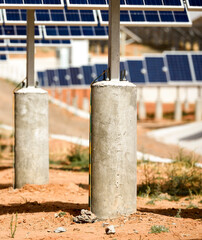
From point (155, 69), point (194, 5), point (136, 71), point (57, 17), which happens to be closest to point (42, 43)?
point (57, 17)

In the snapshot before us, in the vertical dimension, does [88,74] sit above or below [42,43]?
above

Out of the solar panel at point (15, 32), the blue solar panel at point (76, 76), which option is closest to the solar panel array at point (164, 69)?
the blue solar panel at point (76, 76)

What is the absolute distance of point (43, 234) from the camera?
7883mm

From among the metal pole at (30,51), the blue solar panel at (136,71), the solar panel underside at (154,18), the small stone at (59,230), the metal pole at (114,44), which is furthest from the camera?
the blue solar panel at (136,71)

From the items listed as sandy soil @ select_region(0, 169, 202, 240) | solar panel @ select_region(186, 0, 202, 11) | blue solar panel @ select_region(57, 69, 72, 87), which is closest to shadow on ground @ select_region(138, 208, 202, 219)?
sandy soil @ select_region(0, 169, 202, 240)

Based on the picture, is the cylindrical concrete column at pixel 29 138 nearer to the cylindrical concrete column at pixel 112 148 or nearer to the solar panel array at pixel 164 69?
the cylindrical concrete column at pixel 112 148

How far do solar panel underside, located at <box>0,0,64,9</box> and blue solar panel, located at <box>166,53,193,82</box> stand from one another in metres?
24.2

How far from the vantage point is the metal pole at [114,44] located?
847 centimetres

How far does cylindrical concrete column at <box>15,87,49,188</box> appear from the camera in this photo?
12.0 metres

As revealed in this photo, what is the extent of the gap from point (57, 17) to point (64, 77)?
32.1 meters

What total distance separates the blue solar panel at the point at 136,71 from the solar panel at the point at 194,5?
80.3 feet

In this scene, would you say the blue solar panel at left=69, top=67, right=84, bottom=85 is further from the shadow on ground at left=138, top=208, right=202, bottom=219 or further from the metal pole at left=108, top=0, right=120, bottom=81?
the metal pole at left=108, top=0, right=120, bottom=81

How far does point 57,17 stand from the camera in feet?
48.4

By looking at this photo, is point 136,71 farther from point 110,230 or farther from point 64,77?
point 110,230
